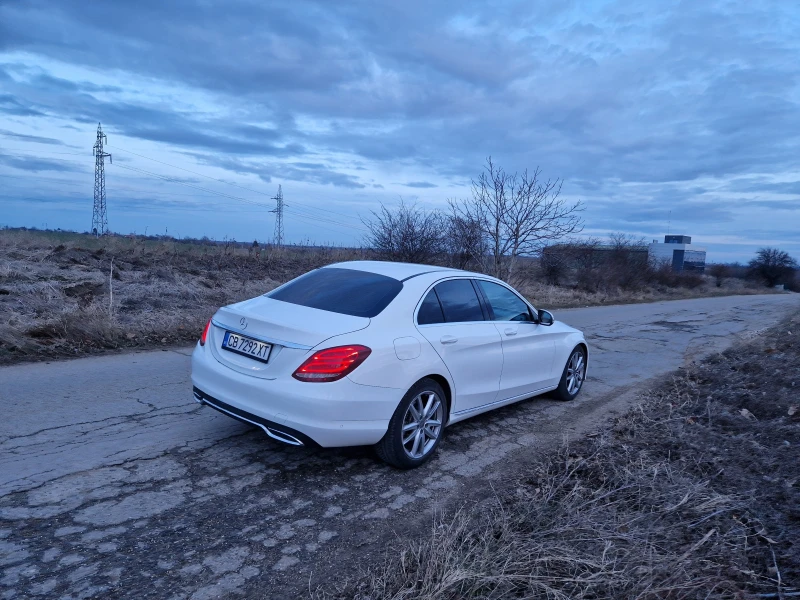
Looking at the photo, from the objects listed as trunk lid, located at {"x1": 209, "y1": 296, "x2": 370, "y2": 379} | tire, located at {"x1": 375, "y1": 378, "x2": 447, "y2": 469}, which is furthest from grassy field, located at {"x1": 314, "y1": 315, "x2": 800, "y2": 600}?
trunk lid, located at {"x1": 209, "y1": 296, "x2": 370, "y2": 379}

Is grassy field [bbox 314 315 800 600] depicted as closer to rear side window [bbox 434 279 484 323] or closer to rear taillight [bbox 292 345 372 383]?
rear taillight [bbox 292 345 372 383]

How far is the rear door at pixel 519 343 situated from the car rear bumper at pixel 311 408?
1.79 m

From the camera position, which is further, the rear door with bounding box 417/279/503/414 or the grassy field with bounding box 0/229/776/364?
the grassy field with bounding box 0/229/776/364

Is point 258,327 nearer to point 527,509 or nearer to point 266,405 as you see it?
point 266,405

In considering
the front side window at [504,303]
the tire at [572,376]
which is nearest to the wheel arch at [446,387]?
the front side window at [504,303]

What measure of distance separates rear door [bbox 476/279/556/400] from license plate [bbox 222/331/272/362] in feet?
7.84

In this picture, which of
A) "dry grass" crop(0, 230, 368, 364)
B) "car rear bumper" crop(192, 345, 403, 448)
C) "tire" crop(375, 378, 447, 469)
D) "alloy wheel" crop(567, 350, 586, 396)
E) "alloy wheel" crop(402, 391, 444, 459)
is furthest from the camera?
"dry grass" crop(0, 230, 368, 364)

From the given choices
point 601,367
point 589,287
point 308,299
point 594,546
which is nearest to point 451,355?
point 308,299

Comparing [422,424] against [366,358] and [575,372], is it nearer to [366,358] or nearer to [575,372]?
[366,358]

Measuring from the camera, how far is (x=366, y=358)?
425cm

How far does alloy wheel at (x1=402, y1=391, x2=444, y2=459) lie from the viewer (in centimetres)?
468

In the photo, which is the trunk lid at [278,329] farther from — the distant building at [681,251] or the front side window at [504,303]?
the distant building at [681,251]

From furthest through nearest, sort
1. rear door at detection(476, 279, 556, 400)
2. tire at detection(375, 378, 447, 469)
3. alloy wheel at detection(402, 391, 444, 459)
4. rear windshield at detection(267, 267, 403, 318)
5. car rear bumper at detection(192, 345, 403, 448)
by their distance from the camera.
Result: 1. rear door at detection(476, 279, 556, 400)
2. rear windshield at detection(267, 267, 403, 318)
3. alloy wheel at detection(402, 391, 444, 459)
4. tire at detection(375, 378, 447, 469)
5. car rear bumper at detection(192, 345, 403, 448)

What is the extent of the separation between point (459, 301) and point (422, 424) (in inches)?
51.9
